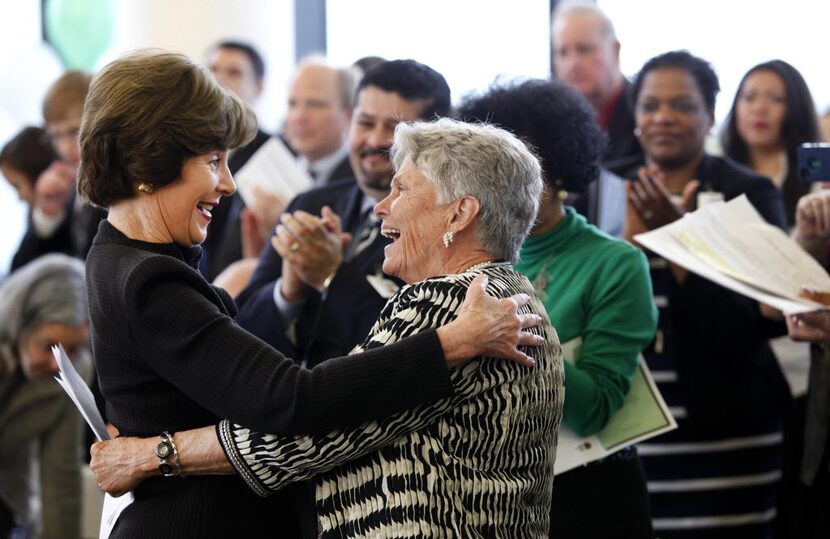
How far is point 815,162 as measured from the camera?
2.92m

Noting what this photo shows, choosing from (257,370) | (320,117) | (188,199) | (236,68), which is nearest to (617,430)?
Result: (257,370)

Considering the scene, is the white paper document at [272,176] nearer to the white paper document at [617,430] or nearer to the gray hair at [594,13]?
the gray hair at [594,13]

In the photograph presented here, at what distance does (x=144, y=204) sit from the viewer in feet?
6.79

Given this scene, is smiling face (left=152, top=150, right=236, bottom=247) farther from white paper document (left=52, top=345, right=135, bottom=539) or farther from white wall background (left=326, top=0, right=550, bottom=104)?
white wall background (left=326, top=0, right=550, bottom=104)

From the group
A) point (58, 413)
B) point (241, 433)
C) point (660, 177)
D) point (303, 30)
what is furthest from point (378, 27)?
point (241, 433)

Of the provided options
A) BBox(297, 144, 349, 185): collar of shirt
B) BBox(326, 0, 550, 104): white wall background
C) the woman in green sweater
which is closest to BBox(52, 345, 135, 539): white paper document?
the woman in green sweater

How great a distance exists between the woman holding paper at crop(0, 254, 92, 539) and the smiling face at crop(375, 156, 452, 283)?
9.17ft

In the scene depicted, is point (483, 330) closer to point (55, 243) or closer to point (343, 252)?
point (343, 252)

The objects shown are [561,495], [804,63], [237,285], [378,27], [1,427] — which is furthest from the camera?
[378,27]

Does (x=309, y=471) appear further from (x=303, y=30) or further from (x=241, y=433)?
(x=303, y=30)

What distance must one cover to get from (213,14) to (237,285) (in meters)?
3.59

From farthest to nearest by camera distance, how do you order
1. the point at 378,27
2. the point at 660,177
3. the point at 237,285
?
the point at 378,27, the point at 237,285, the point at 660,177

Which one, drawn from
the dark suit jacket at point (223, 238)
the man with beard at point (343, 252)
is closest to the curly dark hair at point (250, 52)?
the dark suit jacket at point (223, 238)

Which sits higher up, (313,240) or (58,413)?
(313,240)
